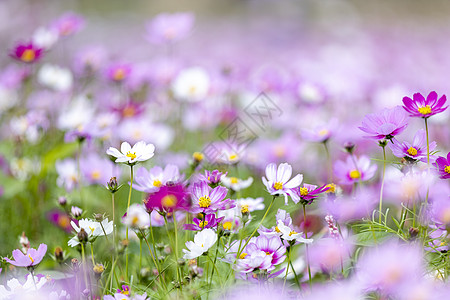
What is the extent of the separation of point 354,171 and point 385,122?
17 cm

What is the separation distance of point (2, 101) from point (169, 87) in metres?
0.59

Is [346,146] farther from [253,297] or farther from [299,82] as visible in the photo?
[299,82]

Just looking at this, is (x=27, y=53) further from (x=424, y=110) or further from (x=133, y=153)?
(x=424, y=110)

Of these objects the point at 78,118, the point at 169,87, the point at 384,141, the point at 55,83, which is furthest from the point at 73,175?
the point at 384,141

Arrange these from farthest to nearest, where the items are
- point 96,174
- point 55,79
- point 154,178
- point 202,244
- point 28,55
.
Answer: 1. point 55,79
2. point 28,55
3. point 96,174
4. point 154,178
5. point 202,244

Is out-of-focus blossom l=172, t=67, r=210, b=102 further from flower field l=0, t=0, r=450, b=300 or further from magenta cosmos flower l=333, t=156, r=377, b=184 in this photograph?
magenta cosmos flower l=333, t=156, r=377, b=184

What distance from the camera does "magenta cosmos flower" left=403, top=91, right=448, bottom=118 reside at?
72 centimetres

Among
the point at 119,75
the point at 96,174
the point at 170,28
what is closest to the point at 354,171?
the point at 96,174

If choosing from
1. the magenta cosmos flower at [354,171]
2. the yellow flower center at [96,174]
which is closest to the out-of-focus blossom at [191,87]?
the yellow flower center at [96,174]

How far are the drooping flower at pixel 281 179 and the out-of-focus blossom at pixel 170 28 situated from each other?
1188 mm

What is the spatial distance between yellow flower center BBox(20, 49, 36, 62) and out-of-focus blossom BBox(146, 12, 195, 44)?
0.51 m

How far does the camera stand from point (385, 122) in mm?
723

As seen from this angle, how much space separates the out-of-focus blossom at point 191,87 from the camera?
1.83m

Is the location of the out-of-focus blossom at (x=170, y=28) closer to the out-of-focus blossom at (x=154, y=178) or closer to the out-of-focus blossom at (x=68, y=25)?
the out-of-focus blossom at (x=68, y=25)
